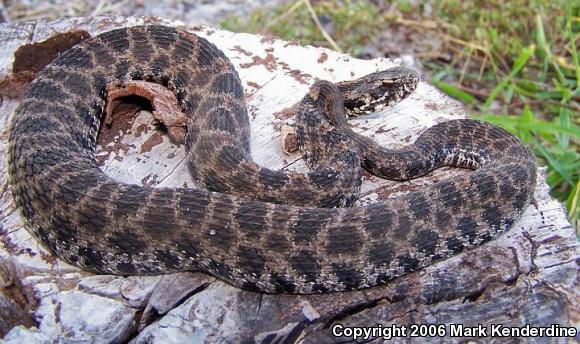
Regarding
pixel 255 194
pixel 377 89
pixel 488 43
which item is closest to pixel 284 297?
pixel 255 194

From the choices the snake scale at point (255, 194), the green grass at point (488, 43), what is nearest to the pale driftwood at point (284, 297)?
the snake scale at point (255, 194)

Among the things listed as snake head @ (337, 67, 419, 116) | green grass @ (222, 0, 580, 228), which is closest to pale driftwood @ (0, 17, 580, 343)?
snake head @ (337, 67, 419, 116)

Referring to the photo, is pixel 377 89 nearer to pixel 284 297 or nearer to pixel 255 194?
pixel 255 194

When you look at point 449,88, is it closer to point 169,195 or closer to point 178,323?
point 169,195

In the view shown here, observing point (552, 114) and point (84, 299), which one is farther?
point (552, 114)

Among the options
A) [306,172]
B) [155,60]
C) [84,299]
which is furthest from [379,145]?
[84,299]

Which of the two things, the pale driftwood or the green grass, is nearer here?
the pale driftwood

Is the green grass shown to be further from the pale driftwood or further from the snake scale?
the pale driftwood
